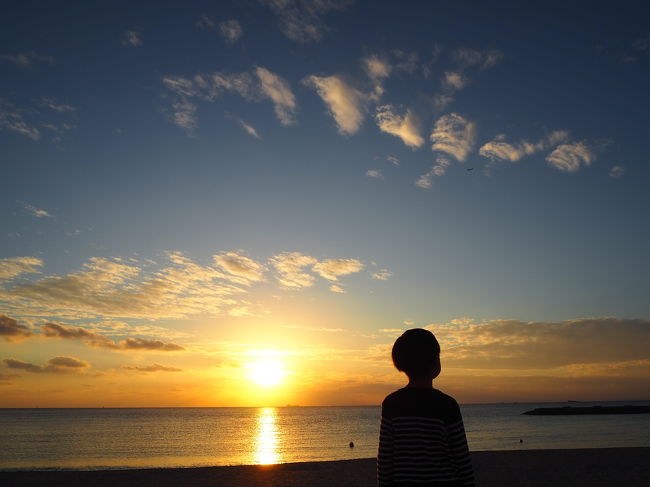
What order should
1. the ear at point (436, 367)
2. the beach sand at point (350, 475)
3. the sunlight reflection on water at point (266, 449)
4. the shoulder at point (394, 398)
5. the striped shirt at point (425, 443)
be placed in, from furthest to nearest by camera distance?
the sunlight reflection on water at point (266, 449)
the beach sand at point (350, 475)
the ear at point (436, 367)
the shoulder at point (394, 398)
the striped shirt at point (425, 443)

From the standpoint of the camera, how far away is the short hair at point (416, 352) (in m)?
3.49

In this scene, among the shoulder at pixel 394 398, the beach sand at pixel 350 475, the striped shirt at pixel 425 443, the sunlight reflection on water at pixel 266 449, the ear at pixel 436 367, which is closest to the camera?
Result: the striped shirt at pixel 425 443

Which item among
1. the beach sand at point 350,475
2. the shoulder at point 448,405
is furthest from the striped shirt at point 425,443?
the beach sand at point 350,475

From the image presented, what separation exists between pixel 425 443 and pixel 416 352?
1.96 feet

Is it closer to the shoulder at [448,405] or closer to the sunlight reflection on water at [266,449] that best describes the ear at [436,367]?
the shoulder at [448,405]

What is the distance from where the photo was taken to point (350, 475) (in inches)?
955

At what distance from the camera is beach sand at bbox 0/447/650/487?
21516 mm

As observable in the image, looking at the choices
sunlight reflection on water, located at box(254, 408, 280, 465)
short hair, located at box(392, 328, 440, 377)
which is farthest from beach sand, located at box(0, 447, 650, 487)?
short hair, located at box(392, 328, 440, 377)

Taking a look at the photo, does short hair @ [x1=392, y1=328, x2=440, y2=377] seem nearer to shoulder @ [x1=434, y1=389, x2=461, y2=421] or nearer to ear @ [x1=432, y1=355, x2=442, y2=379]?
ear @ [x1=432, y1=355, x2=442, y2=379]

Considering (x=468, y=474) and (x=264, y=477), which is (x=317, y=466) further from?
(x=468, y=474)

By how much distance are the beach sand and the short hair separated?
65.2ft

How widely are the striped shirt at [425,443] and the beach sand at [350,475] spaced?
19745mm

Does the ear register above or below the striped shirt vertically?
above

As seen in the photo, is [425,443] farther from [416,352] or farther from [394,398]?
A: [416,352]
